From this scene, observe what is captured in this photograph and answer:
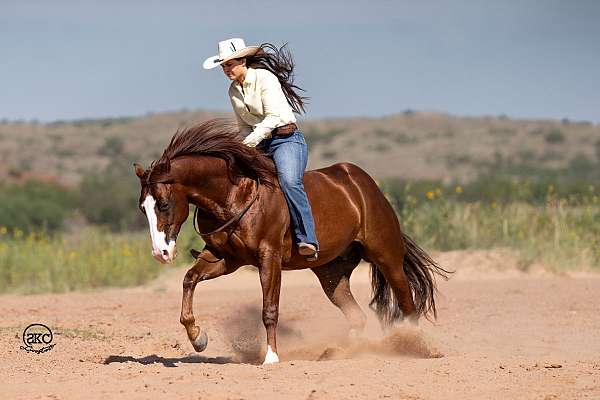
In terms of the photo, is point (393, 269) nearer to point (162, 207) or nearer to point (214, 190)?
point (214, 190)

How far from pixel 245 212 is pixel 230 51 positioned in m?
1.34

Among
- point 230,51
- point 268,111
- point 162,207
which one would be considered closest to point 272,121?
point 268,111

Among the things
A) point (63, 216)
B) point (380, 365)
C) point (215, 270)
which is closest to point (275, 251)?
point (215, 270)

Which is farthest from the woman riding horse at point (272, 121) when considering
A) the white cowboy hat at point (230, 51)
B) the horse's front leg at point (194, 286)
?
the horse's front leg at point (194, 286)

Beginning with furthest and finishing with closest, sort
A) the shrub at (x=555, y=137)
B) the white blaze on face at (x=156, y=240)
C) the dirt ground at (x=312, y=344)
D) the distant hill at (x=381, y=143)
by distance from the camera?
the shrub at (x=555, y=137) → the distant hill at (x=381, y=143) → the white blaze on face at (x=156, y=240) → the dirt ground at (x=312, y=344)

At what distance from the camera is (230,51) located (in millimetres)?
8281

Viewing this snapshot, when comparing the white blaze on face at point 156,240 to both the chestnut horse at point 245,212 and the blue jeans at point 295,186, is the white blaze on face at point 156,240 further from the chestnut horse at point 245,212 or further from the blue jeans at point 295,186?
the blue jeans at point 295,186

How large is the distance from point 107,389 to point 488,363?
281 cm

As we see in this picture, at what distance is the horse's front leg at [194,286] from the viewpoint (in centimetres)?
798

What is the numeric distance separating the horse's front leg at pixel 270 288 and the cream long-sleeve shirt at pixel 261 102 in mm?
936

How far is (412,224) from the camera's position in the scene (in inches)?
693

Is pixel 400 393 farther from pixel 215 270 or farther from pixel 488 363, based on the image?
pixel 215 270

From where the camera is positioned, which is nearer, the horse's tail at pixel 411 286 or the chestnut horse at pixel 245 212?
the chestnut horse at pixel 245 212

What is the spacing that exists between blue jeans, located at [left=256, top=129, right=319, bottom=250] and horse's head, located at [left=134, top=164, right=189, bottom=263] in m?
0.95
